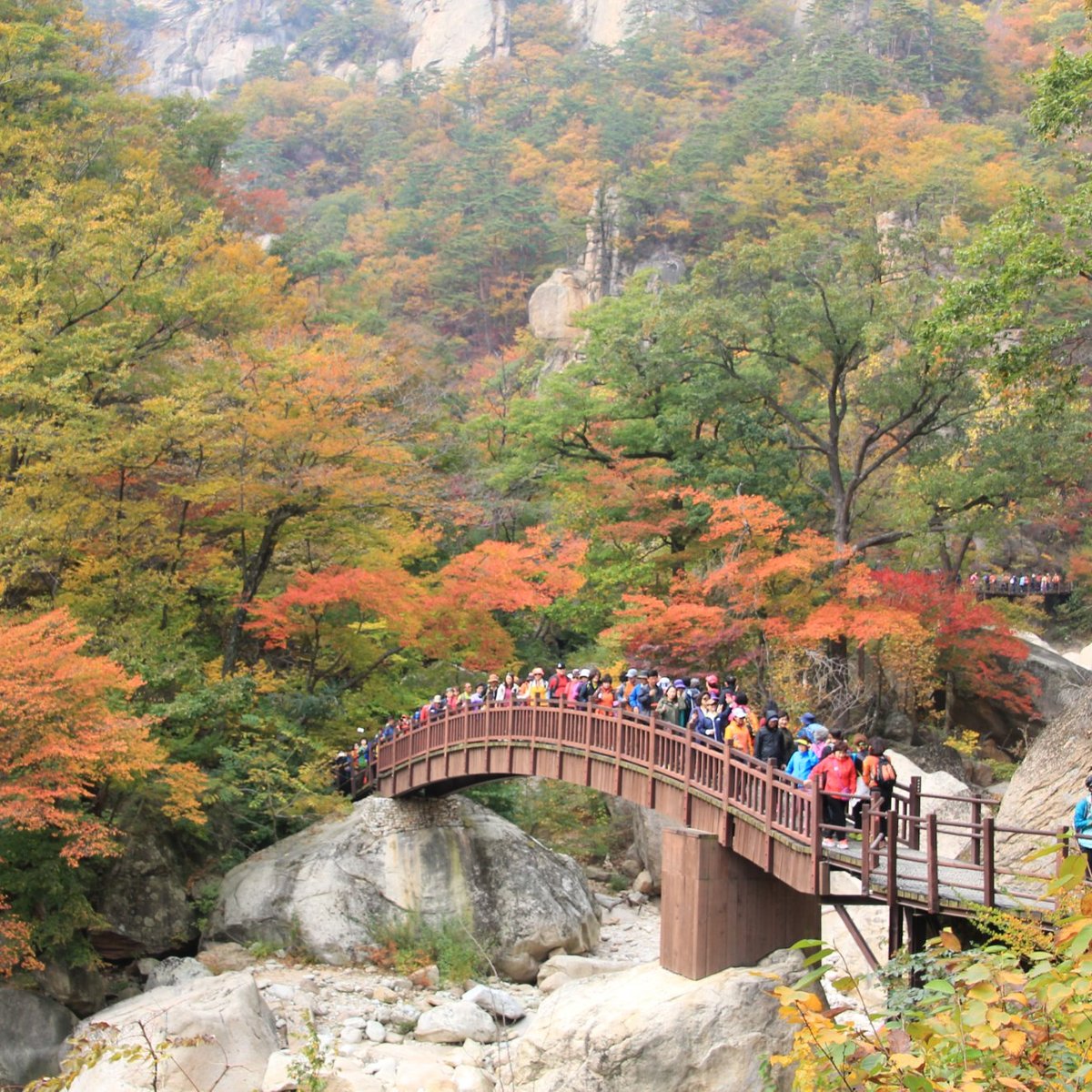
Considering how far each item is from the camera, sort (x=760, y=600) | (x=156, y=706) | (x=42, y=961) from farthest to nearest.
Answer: (x=760, y=600) < (x=156, y=706) < (x=42, y=961)

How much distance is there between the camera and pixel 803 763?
489 inches

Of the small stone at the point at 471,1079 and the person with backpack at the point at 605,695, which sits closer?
the small stone at the point at 471,1079

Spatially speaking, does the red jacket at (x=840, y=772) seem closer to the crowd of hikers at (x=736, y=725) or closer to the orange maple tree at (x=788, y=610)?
the crowd of hikers at (x=736, y=725)

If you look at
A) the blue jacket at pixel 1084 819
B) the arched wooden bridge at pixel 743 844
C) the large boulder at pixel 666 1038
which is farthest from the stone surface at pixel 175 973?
the blue jacket at pixel 1084 819

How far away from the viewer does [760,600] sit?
22.7 metres

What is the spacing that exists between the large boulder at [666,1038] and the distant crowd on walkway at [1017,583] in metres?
23.2

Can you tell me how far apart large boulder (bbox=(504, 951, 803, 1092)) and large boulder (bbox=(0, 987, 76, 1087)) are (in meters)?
6.90

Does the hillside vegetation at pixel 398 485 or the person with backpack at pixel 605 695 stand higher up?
the hillside vegetation at pixel 398 485

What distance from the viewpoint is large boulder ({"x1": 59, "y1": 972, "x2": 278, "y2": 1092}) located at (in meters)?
13.9

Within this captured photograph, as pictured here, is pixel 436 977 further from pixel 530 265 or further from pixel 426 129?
pixel 426 129

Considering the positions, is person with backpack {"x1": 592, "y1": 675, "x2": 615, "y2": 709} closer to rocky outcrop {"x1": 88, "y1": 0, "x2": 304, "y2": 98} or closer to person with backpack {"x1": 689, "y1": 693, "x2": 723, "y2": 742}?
person with backpack {"x1": 689, "y1": 693, "x2": 723, "y2": 742}

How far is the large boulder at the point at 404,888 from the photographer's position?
63.8 ft

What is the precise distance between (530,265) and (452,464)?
78.9ft

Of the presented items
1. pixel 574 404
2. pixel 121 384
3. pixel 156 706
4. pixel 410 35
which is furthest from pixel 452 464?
pixel 410 35
